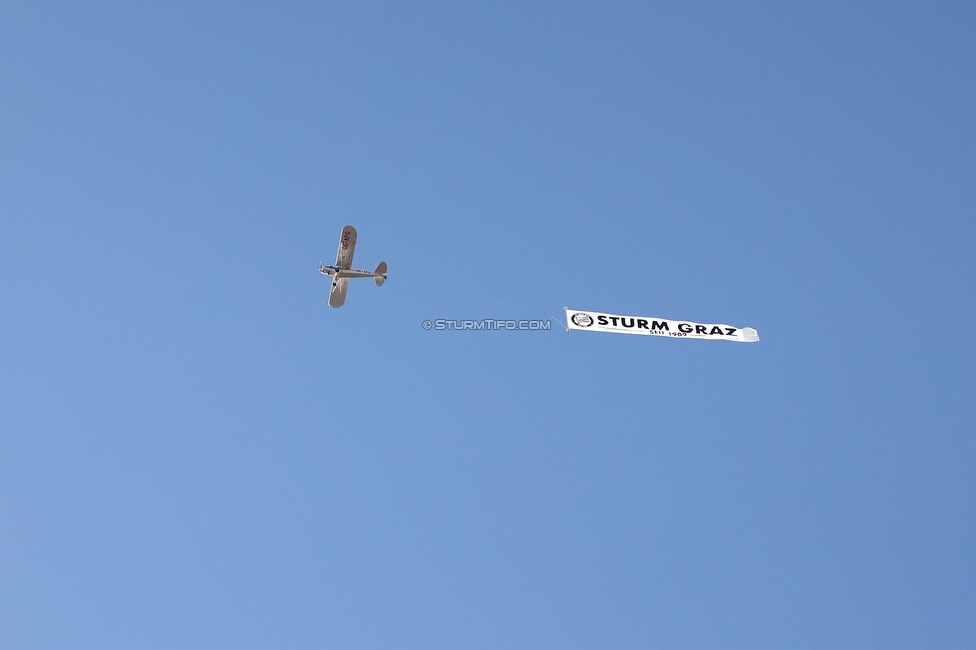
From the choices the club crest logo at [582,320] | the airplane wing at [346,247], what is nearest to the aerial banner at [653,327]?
the club crest logo at [582,320]

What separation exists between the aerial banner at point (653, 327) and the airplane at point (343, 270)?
1756cm

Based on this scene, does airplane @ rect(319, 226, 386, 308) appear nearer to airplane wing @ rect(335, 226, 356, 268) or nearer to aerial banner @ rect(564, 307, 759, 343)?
airplane wing @ rect(335, 226, 356, 268)

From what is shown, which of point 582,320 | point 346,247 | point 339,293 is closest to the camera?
point 582,320

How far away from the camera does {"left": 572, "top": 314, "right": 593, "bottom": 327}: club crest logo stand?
44.3m

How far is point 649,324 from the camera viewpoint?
45688 mm

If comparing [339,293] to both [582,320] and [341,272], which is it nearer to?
[341,272]

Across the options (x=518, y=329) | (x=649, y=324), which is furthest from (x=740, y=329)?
(x=518, y=329)

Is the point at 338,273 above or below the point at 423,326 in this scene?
above

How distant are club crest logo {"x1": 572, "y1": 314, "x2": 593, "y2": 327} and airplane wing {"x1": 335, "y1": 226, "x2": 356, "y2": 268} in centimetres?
1794

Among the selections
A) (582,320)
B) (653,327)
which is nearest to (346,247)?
(582,320)

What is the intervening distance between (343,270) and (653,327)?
22.8 meters

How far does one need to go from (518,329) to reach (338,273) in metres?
15.2

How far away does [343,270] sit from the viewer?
173 ft

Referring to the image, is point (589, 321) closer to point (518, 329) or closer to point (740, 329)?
point (518, 329)
